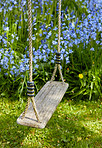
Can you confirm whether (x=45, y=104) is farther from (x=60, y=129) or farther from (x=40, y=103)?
(x=60, y=129)

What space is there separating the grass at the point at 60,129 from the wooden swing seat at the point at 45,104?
599mm

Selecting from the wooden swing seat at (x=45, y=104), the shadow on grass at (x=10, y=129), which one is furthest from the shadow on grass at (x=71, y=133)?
the wooden swing seat at (x=45, y=104)

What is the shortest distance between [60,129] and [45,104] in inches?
29.6

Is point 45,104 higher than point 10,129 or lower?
higher

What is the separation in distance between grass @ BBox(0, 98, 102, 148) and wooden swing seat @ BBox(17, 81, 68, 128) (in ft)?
1.96

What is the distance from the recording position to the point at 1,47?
3967 mm

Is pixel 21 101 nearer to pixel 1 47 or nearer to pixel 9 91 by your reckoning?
pixel 9 91

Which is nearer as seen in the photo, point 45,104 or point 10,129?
point 45,104

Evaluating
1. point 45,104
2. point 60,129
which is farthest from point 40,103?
point 60,129

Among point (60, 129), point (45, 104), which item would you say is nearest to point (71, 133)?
point (60, 129)

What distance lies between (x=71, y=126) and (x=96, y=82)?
0.89 metres

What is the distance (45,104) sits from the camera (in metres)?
2.61

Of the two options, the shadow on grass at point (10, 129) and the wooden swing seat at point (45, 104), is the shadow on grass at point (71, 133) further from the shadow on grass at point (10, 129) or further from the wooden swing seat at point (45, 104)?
the wooden swing seat at point (45, 104)

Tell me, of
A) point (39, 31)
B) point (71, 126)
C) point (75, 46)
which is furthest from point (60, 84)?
point (39, 31)
